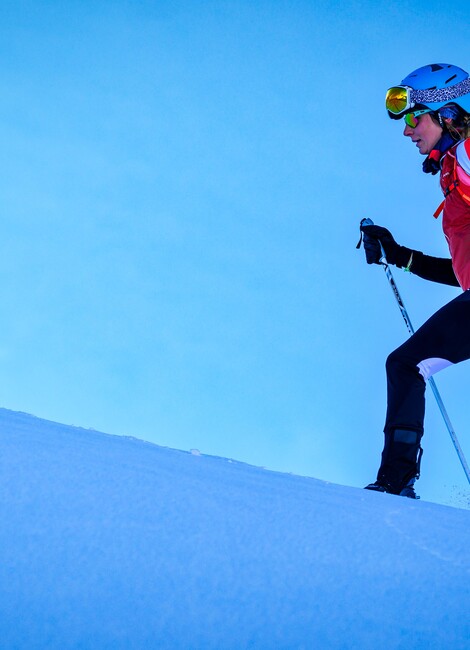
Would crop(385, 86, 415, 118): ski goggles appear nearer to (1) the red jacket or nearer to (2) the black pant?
(1) the red jacket

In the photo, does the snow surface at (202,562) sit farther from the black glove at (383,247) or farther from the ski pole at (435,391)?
the black glove at (383,247)

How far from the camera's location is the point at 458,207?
2.32m

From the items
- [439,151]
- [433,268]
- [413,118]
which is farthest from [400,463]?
[413,118]

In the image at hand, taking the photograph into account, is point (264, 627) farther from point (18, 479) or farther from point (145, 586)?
point (18, 479)

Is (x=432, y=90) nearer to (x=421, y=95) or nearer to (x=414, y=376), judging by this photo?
(x=421, y=95)

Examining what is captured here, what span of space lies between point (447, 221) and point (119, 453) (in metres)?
1.90

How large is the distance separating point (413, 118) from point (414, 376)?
1.19 metres

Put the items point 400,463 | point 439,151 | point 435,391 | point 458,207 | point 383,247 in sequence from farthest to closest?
1. point 383,247
2. point 435,391
3. point 439,151
4. point 458,207
5. point 400,463

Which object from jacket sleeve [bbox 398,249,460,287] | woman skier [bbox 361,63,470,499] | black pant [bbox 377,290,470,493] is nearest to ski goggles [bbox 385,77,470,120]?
woman skier [bbox 361,63,470,499]

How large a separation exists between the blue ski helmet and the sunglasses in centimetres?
2

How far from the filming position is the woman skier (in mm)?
2055

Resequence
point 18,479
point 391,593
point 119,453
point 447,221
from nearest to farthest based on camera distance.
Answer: point 391,593 < point 18,479 < point 119,453 < point 447,221

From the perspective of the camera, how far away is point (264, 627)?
681mm

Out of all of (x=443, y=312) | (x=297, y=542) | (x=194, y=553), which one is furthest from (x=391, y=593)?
(x=443, y=312)
